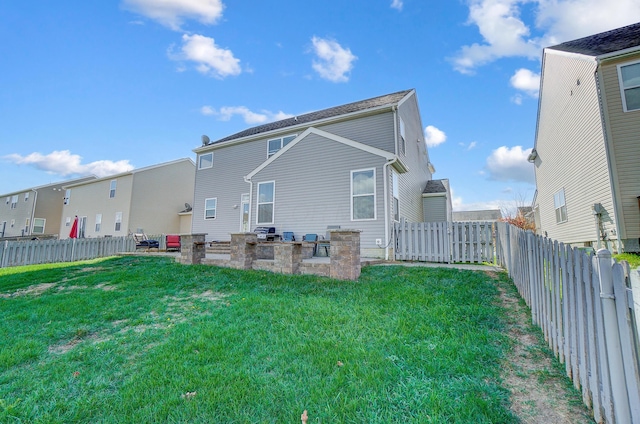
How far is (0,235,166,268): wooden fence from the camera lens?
1168 centimetres

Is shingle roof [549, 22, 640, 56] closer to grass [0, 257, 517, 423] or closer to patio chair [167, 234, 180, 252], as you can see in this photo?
grass [0, 257, 517, 423]

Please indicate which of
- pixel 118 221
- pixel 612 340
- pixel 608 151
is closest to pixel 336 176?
pixel 608 151

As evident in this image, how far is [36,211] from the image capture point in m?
28.1

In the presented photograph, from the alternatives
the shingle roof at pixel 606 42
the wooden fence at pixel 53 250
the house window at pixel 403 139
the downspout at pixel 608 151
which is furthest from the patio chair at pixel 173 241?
the shingle roof at pixel 606 42

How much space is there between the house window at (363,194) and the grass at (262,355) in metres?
4.49

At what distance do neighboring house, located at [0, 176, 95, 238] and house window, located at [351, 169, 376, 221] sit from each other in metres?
28.2

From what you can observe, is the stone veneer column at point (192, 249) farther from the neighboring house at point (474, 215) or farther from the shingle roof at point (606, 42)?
the neighboring house at point (474, 215)

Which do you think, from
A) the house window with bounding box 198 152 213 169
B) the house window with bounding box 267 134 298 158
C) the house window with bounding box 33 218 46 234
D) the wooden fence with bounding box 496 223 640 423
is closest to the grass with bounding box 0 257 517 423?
the wooden fence with bounding box 496 223 640 423

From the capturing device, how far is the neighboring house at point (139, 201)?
21438mm

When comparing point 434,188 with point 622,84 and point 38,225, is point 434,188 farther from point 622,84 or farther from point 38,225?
point 38,225

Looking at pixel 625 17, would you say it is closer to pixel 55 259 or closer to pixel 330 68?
pixel 330 68

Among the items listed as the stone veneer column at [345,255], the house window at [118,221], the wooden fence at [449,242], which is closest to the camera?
the stone veneer column at [345,255]

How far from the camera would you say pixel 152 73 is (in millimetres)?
12086

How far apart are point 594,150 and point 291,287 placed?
10350 millimetres
